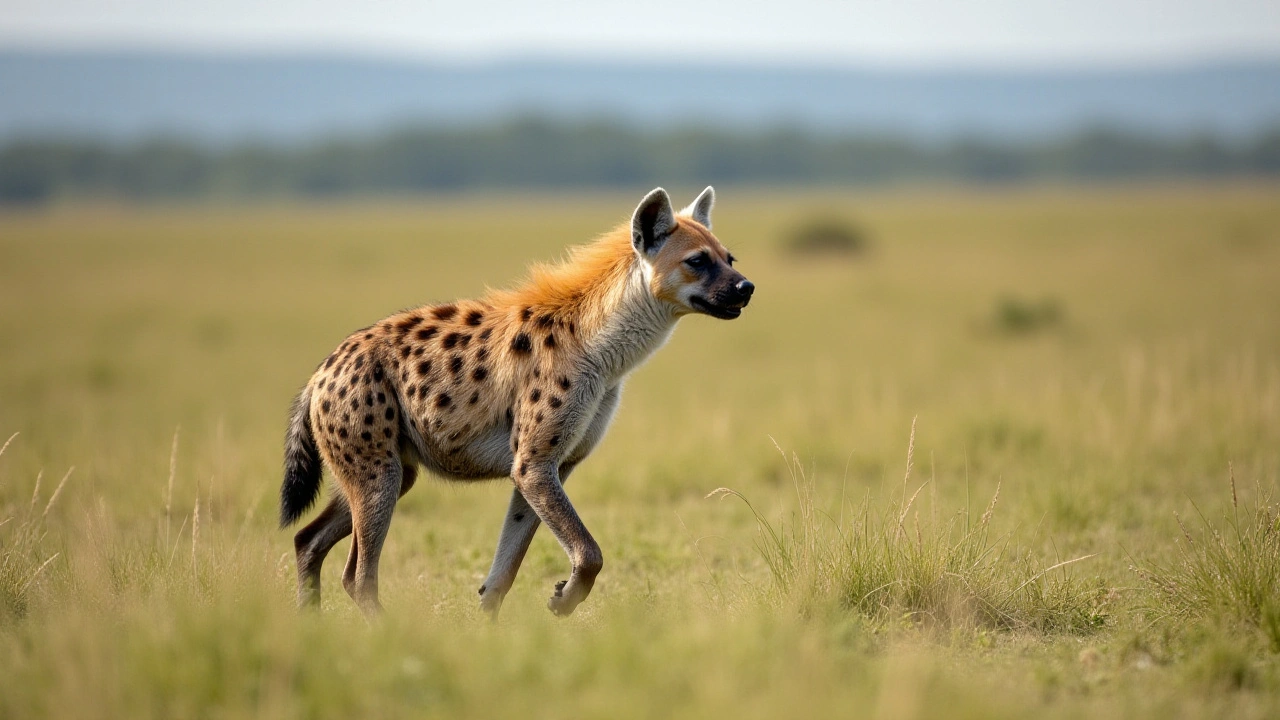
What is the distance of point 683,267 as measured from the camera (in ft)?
19.7

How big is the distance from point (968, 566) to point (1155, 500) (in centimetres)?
328

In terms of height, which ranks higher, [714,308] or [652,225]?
[652,225]

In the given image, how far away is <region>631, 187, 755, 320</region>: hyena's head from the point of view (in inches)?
235

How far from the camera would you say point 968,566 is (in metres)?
5.93

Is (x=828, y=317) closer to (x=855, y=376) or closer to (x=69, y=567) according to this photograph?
(x=855, y=376)

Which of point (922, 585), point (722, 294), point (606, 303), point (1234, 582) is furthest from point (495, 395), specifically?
point (1234, 582)

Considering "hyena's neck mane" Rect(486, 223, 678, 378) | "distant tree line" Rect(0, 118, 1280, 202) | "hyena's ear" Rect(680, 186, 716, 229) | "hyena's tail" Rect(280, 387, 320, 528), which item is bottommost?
"distant tree line" Rect(0, 118, 1280, 202)

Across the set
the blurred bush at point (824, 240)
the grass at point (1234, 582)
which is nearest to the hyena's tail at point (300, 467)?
the grass at point (1234, 582)

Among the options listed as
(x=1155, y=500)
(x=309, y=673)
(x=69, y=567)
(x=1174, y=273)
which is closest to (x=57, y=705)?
(x=309, y=673)

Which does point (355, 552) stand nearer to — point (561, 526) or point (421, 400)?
point (421, 400)

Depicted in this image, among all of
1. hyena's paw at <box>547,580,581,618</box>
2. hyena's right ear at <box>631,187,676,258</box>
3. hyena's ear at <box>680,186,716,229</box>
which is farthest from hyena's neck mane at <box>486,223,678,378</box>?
hyena's paw at <box>547,580,581,618</box>

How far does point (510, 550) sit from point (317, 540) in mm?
1020

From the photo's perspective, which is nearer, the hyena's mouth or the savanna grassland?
the savanna grassland

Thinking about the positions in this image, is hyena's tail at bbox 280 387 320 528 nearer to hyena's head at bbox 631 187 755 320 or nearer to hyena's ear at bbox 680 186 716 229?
hyena's head at bbox 631 187 755 320
